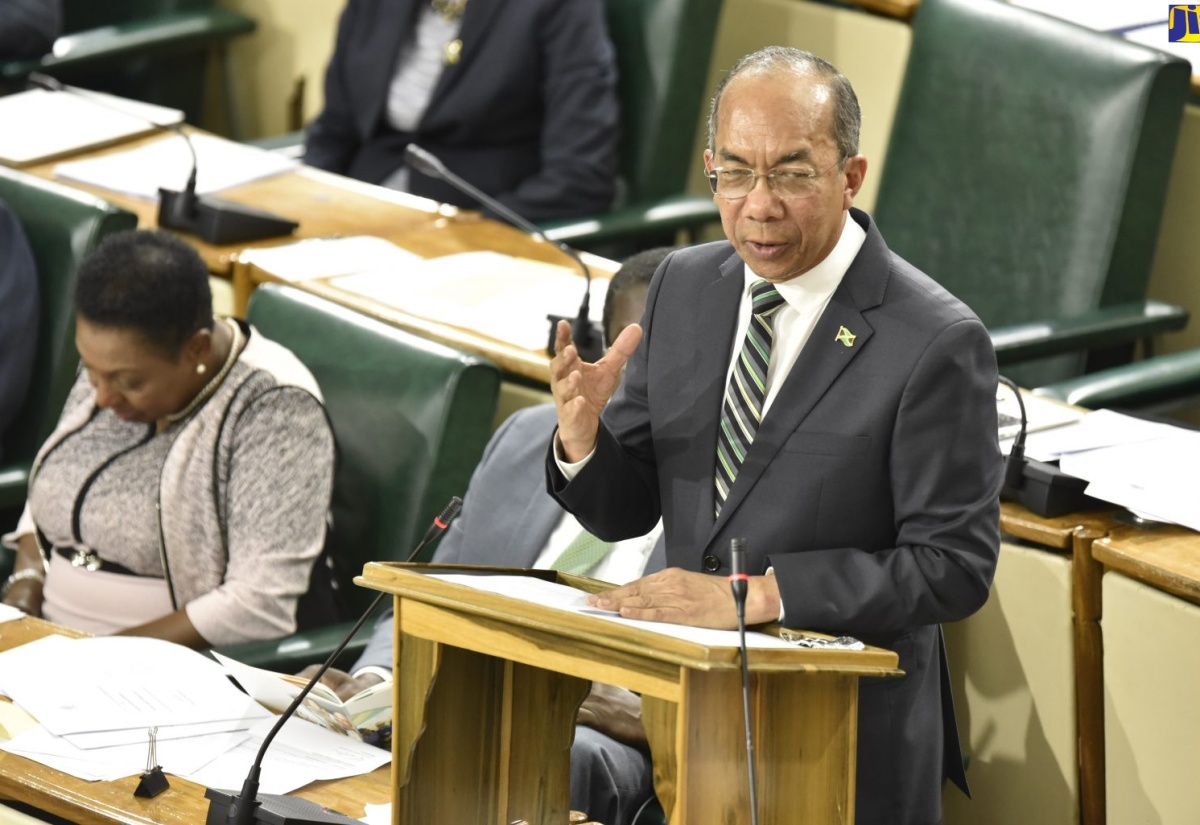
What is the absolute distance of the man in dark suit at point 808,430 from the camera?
1589 millimetres

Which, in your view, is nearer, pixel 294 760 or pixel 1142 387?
pixel 294 760

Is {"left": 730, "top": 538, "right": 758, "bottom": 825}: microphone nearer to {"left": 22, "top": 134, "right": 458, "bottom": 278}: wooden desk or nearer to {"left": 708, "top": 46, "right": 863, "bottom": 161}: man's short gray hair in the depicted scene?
{"left": 708, "top": 46, "right": 863, "bottom": 161}: man's short gray hair

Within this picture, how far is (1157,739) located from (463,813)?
939mm

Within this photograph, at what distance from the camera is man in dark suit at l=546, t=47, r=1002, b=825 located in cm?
159

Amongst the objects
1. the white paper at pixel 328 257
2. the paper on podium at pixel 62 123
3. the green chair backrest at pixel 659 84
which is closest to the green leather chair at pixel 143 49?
the paper on podium at pixel 62 123

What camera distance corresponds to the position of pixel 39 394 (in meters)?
3.24

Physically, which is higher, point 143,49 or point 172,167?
point 143,49

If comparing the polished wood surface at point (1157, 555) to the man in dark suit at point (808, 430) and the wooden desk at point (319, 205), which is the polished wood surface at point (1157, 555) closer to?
the man in dark suit at point (808, 430)

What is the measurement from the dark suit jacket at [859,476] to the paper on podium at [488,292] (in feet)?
3.64

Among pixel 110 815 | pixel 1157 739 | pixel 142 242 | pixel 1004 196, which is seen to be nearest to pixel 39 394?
pixel 142 242

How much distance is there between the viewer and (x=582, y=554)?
2.40 metres

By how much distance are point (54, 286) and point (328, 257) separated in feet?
1.59

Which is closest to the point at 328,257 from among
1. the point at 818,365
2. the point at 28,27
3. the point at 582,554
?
the point at 582,554

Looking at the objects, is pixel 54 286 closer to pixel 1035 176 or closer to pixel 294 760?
pixel 294 760
